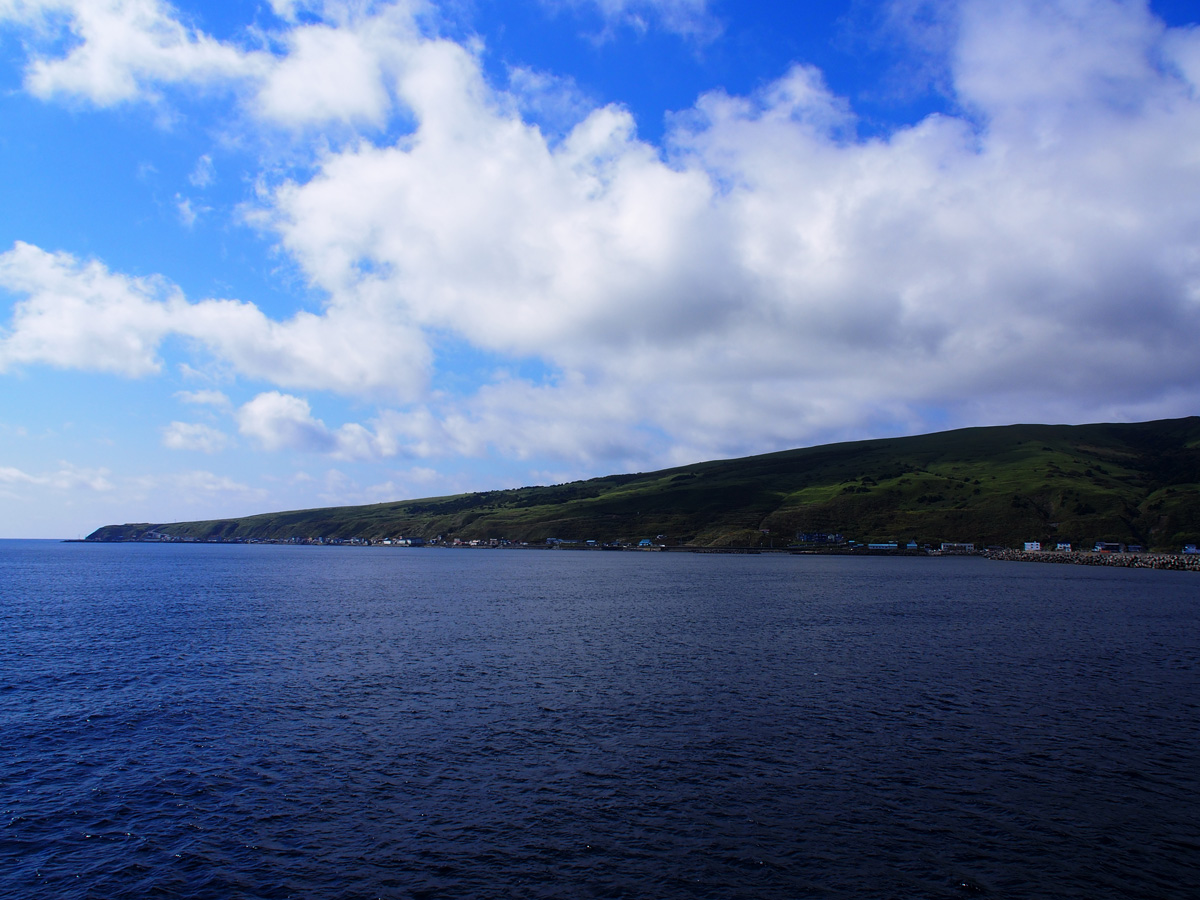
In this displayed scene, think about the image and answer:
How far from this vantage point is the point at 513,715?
4259 cm

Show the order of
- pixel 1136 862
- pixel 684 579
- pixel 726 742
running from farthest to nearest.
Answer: pixel 684 579
pixel 726 742
pixel 1136 862

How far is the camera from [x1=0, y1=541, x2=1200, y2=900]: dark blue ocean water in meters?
24.6

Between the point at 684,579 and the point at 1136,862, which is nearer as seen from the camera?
the point at 1136,862

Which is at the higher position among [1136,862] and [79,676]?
[79,676]

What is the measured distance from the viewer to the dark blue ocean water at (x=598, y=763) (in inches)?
968

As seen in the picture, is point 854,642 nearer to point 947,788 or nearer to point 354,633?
point 947,788

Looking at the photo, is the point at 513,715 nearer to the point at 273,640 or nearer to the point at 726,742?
the point at 726,742

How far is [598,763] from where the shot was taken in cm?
3447

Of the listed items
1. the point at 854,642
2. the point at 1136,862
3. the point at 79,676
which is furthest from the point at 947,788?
the point at 79,676

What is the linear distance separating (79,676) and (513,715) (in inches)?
1397

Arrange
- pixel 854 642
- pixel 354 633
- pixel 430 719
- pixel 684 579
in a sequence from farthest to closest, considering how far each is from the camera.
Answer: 1. pixel 684 579
2. pixel 354 633
3. pixel 854 642
4. pixel 430 719

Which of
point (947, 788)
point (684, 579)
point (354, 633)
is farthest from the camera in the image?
point (684, 579)

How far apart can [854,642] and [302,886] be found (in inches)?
2296

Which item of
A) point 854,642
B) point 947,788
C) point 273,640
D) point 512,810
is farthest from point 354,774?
point 854,642
